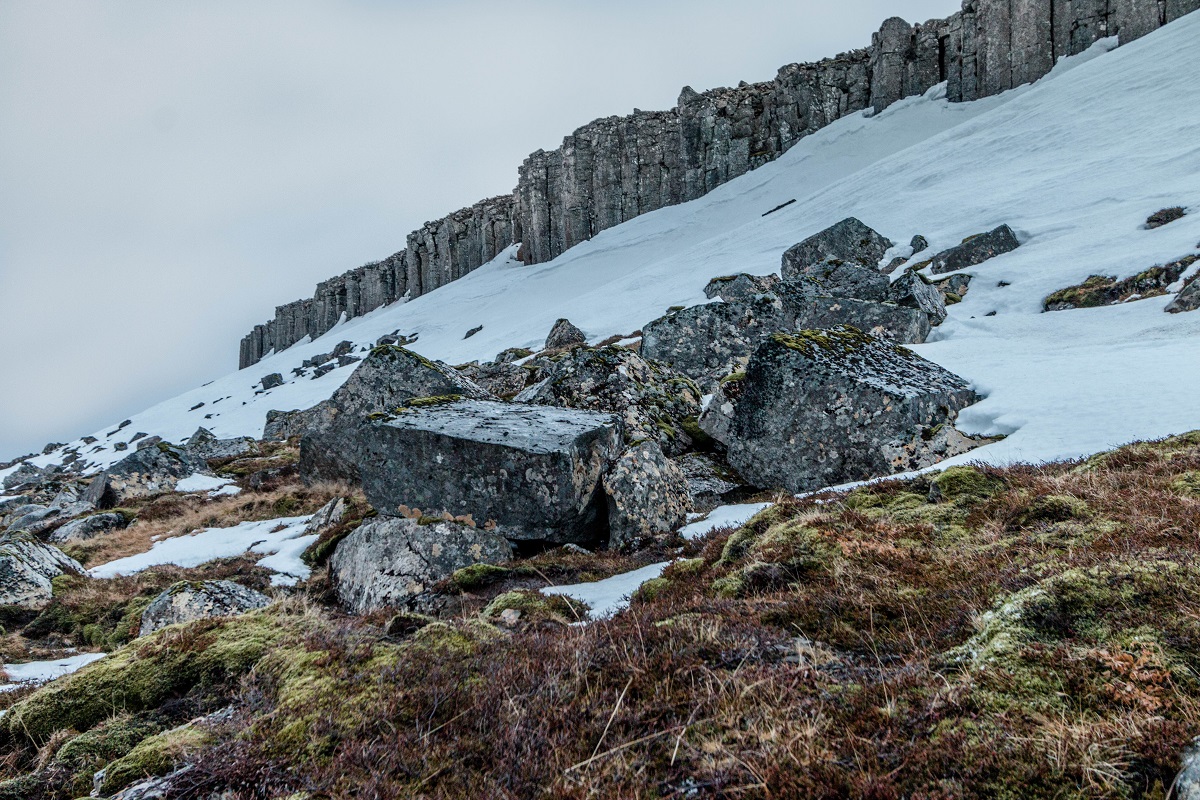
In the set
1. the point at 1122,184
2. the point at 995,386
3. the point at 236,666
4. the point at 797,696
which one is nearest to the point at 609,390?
the point at 995,386

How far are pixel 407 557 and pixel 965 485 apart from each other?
797 cm

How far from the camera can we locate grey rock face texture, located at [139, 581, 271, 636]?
370 inches

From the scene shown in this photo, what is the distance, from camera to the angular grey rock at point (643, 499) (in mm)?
10422

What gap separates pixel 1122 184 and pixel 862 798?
4188 centimetres

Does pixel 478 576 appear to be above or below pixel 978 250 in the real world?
below

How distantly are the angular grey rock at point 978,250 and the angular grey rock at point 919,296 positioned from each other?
8.59 metres

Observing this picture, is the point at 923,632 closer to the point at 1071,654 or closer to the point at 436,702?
the point at 1071,654

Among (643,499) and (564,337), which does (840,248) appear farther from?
(643,499)

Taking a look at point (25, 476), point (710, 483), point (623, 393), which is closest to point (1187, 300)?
point (710, 483)

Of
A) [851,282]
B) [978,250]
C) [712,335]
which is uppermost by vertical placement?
[978,250]

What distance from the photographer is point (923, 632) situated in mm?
3771

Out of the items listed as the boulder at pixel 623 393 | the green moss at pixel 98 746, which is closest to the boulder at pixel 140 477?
the boulder at pixel 623 393

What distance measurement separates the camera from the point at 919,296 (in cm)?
2112

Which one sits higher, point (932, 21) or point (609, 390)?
point (932, 21)
